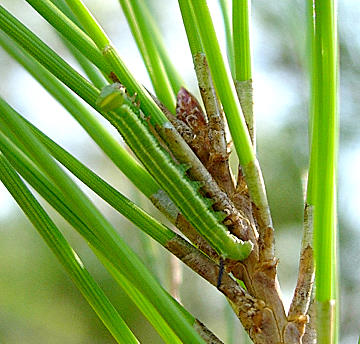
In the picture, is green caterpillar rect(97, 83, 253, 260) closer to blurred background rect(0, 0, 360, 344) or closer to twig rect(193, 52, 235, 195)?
twig rect(193, 52, 235, 195)

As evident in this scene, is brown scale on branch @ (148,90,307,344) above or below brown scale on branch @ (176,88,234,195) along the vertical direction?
below

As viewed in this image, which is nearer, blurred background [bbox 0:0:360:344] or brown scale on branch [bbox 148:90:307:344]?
brown scale on branch [bbox 148:90:307:344]

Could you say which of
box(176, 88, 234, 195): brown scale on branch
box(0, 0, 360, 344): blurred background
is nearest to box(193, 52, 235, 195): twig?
box(176, 88, 234, 195): brown scale on branch

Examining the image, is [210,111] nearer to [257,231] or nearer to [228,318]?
[257,231]

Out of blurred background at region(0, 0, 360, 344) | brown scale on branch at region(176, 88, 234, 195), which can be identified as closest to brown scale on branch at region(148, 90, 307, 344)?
brown scale on branch at region(176, 88, 234, 195)

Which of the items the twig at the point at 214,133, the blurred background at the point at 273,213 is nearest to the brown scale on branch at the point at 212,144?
the twig at the point at 214,133

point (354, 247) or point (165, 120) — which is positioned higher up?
point (354, 247)

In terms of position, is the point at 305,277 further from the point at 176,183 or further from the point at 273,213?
the point at 273,213

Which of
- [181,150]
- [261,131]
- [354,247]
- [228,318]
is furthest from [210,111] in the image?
[261,131]

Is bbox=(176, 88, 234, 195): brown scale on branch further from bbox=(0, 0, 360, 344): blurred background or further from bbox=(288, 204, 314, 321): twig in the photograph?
bbox=(0, 0, 360, 344): blurred background
